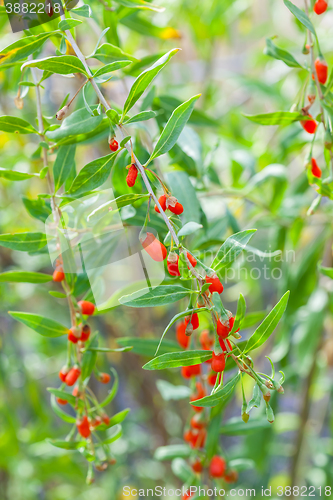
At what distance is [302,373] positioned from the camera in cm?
77

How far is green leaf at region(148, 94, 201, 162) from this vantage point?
1.01 feet

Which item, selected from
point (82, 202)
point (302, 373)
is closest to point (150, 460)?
point (302, 373)

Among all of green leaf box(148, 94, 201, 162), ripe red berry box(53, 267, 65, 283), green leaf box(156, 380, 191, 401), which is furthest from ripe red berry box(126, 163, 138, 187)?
green leaf box(156, 380, 191, 401)

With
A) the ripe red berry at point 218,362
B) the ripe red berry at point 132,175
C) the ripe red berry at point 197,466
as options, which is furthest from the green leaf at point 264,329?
the ripe red berry at point 197,466

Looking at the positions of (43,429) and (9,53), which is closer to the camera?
(9,53)

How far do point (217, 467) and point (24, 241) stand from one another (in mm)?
324

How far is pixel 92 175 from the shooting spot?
0.34 m

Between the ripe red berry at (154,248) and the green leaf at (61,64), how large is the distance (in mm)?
127

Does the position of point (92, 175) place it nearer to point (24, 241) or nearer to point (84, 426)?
point (24, 241)

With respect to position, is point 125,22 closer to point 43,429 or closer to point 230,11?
point 230,11

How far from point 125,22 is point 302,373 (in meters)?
0.63

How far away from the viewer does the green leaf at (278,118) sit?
379 mm

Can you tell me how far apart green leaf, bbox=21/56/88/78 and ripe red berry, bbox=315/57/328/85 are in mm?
207

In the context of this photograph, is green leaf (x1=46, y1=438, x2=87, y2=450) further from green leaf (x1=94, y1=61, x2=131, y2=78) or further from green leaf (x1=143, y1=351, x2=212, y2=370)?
green leaf (x1=94, y1=61, x2=131, y2=78)
